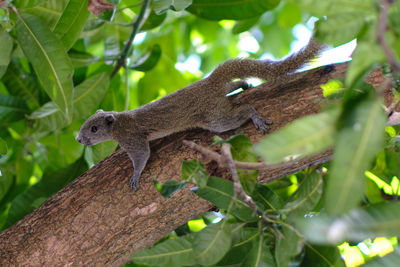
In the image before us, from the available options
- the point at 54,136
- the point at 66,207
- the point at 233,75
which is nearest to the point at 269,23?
the point at 233,75

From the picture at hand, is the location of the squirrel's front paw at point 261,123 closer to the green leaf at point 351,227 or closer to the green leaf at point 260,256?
the green leaf at point 260,256

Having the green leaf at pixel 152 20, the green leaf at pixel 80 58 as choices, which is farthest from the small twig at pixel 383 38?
the green leaf at pixel 80 58

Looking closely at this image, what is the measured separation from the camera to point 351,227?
46.4 inches

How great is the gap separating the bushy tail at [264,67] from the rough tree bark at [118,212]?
0.94 ft

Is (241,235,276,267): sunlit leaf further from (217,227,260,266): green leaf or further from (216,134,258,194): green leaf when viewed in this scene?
(216,134,258,194): green leaf

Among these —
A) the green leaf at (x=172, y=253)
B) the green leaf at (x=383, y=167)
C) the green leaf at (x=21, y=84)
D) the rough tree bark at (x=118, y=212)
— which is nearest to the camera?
the green leaf at (x=172, y=253)

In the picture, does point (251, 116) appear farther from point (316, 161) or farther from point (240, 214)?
A: point (240, 214)

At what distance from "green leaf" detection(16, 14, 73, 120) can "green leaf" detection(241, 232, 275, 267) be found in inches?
76.9

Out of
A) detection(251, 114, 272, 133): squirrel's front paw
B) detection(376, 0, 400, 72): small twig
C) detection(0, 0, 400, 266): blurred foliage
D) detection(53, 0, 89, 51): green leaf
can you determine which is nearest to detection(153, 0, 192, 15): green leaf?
detection(0, 0, 400, 266): blurred foliage

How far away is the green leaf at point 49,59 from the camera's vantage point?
3.19 meters

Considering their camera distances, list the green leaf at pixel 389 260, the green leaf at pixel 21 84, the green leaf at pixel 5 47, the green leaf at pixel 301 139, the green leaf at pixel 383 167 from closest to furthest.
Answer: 1. the green leaf at pixel 301 139
2. the green leaf at pixel 389 260
3. the green leaf at pixel 383 167
4. the green leaf at pixel 5 47
5. the green leaf at pixel 21 84

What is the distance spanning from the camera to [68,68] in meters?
3.20

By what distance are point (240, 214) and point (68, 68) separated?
1898 mm

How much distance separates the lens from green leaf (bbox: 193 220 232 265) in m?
1.89
